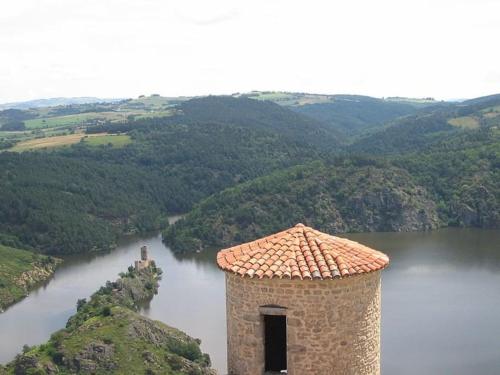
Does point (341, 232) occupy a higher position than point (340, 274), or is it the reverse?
point (340, 274)

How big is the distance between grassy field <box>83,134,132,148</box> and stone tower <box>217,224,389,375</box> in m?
121

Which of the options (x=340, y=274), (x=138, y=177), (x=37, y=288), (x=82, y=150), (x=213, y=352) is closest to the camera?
(x=340, y=274)

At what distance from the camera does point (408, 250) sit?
254ft

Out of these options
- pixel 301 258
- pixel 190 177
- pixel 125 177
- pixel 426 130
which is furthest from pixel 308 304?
pixel 426 130

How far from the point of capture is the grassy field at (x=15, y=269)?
215ft

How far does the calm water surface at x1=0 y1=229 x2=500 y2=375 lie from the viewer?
4406cm

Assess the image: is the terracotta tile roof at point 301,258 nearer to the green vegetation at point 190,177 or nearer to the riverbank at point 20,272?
the riverbank at point 20,272

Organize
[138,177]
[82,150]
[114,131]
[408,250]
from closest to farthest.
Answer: [408,250]
[138,177]
[82,150]
[114,131]

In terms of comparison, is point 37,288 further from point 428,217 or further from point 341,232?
point 428,217

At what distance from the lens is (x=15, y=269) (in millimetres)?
71688

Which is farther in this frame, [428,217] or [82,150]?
[82,150]

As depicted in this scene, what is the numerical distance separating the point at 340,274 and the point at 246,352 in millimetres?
1945

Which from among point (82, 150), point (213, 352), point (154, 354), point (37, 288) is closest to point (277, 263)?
point (154, 354)

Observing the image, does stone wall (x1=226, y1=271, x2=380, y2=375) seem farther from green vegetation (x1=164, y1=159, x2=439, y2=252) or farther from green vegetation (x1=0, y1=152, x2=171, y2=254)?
green vegetation (x1=0, y1=152, x2=171, y2=254)
